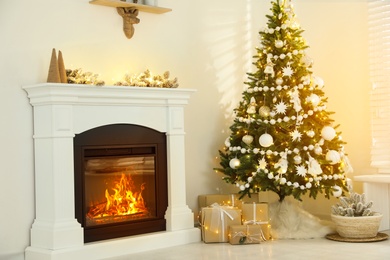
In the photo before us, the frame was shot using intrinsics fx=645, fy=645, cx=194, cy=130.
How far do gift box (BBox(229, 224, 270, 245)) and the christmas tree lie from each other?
405 mm

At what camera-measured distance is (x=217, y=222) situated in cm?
525

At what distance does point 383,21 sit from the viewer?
19.1 ft

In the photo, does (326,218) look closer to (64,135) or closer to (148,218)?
(148,218)

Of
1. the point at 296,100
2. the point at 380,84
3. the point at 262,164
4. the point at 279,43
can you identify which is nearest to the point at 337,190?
the point at 262,164

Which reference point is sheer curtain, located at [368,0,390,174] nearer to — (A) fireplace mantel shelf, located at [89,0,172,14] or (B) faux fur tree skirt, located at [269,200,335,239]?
(B) faux fur tree skirt, located at [269,200,335,239]

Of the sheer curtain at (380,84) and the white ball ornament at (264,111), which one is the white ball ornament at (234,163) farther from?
the sheer curtain at (380,84)

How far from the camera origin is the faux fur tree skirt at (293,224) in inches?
214

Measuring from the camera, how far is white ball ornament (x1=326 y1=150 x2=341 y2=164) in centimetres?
530

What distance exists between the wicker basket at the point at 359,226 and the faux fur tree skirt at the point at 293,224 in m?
0.27

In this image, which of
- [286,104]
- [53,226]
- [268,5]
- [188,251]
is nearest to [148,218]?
[188,251]

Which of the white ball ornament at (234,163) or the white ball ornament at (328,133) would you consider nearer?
the white ball ornament at (328,133)

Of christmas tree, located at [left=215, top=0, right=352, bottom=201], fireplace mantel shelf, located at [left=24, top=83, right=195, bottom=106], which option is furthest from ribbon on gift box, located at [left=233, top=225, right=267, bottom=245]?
fireplace mantel shelf, located at [left=24, top=83, right=195, bottom=106]

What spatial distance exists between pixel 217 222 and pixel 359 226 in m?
1.14

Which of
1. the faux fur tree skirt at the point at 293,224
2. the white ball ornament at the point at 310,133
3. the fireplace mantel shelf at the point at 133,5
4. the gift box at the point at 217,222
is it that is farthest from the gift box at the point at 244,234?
the fireplace mantel shelf at the point at 133,5
